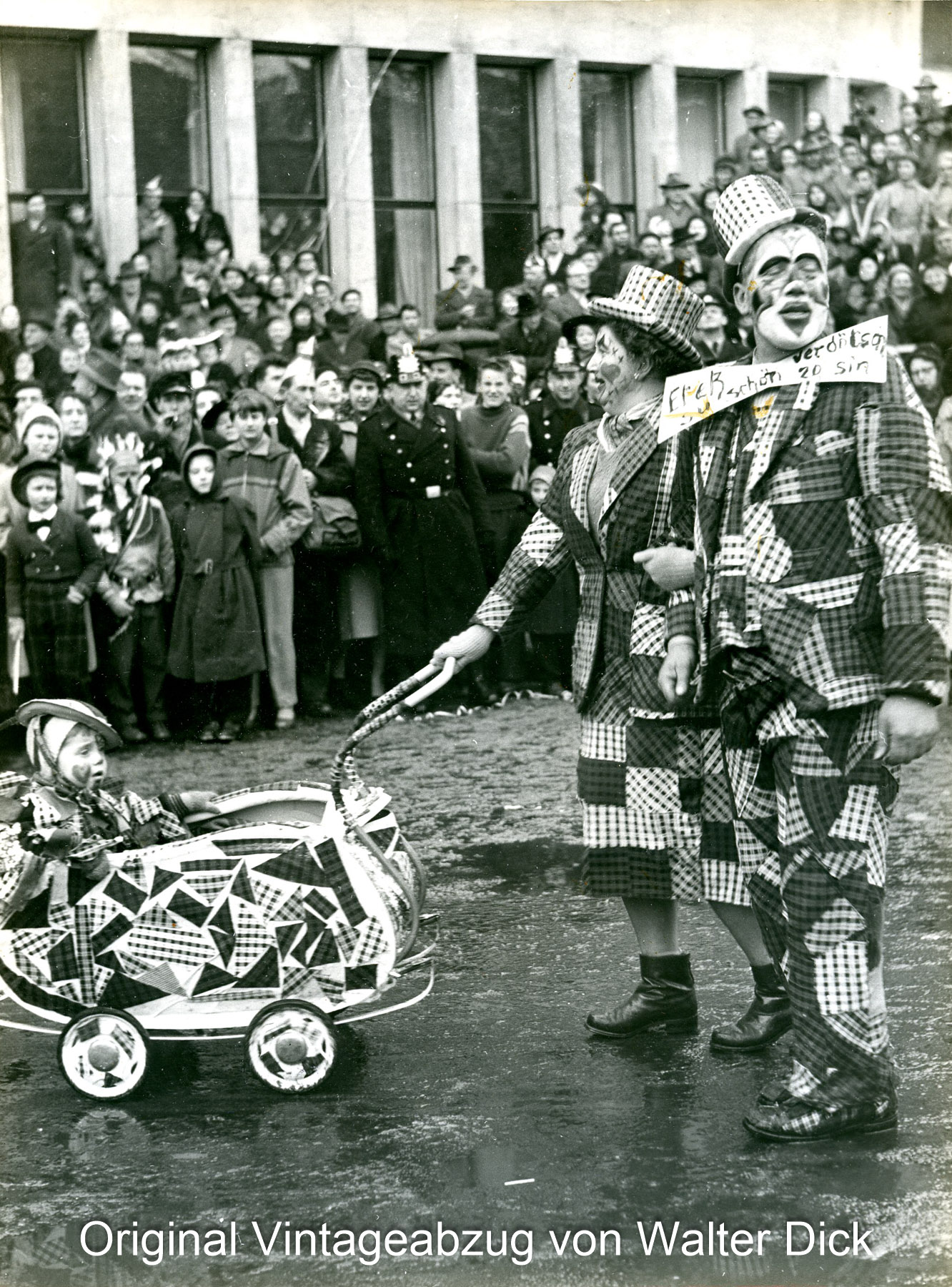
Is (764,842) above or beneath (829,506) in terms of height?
beneath

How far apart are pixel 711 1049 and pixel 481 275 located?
45.1 ft

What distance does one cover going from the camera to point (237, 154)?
1683 cm

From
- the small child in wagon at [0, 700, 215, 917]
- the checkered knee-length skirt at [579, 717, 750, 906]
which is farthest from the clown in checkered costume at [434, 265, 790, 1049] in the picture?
the small child in wagon at [0, 700, 215, 917]

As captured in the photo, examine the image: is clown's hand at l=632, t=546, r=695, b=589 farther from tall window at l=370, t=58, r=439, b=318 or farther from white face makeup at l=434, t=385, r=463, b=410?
tall window at l=370, t=58, r=439, b=318

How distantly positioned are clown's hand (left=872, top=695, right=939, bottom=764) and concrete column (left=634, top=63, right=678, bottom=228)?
42.9ft

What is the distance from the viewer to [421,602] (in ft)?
37.2

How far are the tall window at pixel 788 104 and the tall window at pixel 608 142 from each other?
1514 millimetres

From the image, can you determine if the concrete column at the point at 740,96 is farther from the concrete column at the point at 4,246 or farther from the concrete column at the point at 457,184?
the concrete column at the point at 4,246

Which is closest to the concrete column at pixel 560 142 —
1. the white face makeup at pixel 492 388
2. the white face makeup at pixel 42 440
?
the white face makeup at pixel 492 388

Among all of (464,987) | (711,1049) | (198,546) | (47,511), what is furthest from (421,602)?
(711,1049)

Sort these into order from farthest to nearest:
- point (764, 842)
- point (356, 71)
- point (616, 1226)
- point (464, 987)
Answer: point (356, 71)
point (464, 987)
point (764, 842)
point (616, 1226)

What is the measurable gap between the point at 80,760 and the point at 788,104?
42.2 ft

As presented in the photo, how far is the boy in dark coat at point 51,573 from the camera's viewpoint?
10.1 m

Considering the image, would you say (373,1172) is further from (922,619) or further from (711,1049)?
(922,619)
